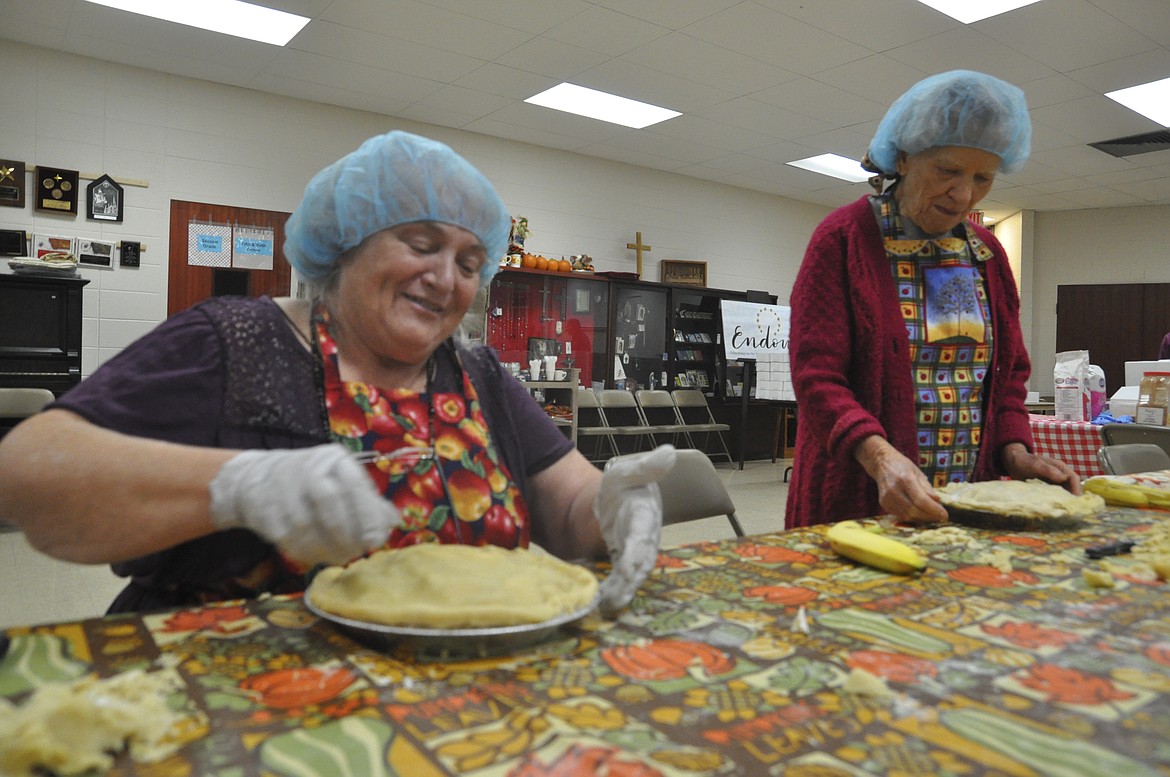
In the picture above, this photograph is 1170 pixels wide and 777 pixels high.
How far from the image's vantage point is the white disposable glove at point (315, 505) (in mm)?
799

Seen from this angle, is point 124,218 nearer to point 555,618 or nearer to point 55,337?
point 55,337

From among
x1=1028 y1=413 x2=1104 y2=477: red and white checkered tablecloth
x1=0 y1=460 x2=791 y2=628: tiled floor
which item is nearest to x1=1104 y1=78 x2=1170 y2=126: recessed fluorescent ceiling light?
x1=1028 y1=413 x2=1104 y2=477: red and white checkered tablecloth

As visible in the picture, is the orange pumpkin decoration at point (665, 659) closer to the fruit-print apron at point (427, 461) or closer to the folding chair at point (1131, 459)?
the fruit-print apron at point (427, 461)

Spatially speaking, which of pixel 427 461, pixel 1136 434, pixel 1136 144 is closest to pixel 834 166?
pixel 1136 144

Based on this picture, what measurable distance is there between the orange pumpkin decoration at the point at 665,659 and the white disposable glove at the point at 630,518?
11cm

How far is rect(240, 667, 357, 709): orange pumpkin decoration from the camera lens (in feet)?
2.24

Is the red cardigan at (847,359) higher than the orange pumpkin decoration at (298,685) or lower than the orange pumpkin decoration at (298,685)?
higher

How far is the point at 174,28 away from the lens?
4.79 metres

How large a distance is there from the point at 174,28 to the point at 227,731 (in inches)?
208

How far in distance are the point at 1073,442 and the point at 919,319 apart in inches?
88.2

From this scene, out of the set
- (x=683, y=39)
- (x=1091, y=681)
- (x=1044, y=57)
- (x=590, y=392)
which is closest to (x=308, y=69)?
(x=683, y=39)

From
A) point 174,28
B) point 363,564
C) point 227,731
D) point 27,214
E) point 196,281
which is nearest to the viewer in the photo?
point 227,731

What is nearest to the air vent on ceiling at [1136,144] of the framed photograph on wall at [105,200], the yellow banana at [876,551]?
the yellow banana at [876,551]

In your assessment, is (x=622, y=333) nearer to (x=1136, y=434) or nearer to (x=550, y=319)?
(x=550, y=319)
